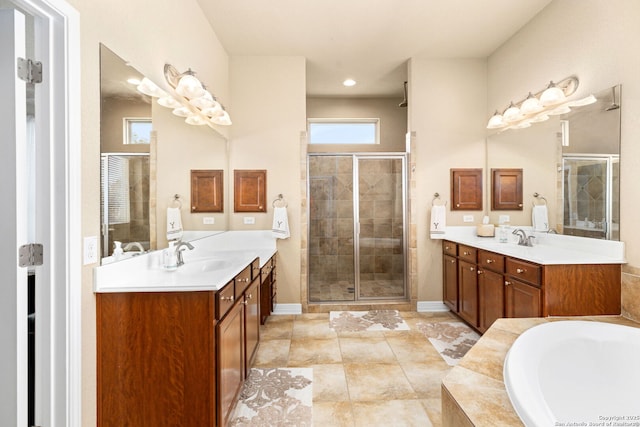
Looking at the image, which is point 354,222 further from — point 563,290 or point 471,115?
point 563,290

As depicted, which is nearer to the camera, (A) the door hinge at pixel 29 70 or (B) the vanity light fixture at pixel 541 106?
(A) the door hinge at pixel 29 70

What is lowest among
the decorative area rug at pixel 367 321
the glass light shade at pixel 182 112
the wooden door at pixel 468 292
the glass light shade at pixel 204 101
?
the decorative area rug at pixel 367 321

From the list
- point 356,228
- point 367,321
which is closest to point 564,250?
point 367,321

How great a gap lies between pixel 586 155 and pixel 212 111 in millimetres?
2974

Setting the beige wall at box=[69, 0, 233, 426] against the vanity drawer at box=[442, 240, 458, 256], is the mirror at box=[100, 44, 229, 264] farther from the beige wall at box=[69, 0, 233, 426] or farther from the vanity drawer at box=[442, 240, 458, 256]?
the vanity drawer at box=[442, 240, 458, 256]

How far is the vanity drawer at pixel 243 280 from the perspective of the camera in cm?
193

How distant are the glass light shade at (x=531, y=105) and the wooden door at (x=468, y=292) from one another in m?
1.52

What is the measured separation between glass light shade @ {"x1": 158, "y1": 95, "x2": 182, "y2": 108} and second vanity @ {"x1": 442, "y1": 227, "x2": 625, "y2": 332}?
2.72 metres

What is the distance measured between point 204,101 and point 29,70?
1.34 metres

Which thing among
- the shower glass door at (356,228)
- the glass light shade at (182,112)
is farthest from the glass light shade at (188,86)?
the shower glass door at (356,228)

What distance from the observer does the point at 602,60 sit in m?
2.29

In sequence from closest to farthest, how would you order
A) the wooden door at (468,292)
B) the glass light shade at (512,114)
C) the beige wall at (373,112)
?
1. the wooden door at (468,292)
2. the glass light shade at (512,114)
3. the beige wall at (373,112)

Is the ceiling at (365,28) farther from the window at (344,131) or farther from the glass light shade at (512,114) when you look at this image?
the window at (344,131)

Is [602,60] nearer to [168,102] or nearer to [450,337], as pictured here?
[450,337]
